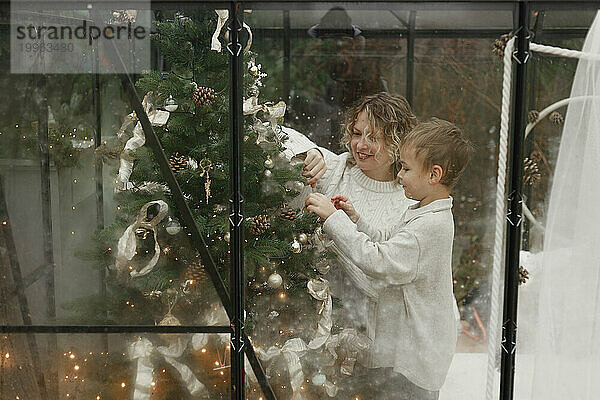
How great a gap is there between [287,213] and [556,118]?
2.53ft

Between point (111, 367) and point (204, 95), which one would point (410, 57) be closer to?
point (204, 95)

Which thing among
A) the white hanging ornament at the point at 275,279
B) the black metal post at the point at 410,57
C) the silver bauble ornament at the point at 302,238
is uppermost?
the black metal post at the point at 410,57

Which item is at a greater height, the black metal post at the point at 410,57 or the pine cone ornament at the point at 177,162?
the black metal post at the point at 410,57

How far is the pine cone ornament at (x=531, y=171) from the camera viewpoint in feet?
5.59

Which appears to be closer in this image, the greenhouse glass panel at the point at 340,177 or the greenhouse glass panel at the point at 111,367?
the greenhouse glass panel at the point at 340,177

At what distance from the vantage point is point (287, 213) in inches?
67.9

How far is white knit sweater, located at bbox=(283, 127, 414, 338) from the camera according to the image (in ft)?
5.59

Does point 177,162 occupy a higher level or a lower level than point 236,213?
higher

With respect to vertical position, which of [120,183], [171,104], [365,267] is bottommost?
[365,267]

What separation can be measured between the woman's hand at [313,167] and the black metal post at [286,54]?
159 millimetres

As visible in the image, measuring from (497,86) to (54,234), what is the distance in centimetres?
129

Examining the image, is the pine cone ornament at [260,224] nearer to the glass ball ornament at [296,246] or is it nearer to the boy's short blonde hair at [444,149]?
the glass ball ornament at [296,246]

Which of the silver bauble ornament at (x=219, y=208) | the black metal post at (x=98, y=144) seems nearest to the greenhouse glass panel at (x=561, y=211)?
the silver bauble ornament at (x=219, y=208)

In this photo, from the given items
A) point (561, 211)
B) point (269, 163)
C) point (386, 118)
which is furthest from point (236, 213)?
point (561, 211)
